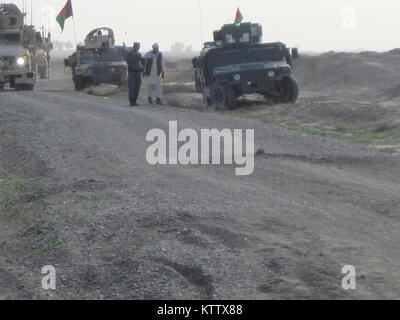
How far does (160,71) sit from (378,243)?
15546mm

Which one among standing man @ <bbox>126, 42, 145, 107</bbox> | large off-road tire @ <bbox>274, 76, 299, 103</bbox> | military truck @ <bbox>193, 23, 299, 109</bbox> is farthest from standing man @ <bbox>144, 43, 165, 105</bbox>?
large off-road tire @ <bbox>274, 76, 299, 103</bbox>

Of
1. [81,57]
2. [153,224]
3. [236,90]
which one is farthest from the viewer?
[81,57]

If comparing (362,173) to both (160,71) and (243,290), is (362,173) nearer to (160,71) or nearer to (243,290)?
(243,290)

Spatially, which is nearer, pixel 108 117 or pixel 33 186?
pixel 33 186

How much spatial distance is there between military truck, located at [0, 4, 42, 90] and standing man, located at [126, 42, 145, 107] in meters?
9.14

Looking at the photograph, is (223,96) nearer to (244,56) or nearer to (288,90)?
(244,56)

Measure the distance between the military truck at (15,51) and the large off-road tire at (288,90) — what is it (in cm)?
1063

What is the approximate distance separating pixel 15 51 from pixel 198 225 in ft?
75.9

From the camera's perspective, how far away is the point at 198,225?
23.1 ft

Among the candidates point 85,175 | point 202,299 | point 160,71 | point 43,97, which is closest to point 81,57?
point 43,97

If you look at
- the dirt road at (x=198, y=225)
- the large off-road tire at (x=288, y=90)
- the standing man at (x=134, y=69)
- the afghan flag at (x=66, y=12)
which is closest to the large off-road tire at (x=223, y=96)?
the large off-road tire at (x=288, y=90)

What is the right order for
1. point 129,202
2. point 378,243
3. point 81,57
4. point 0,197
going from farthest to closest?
point 81,57, point 0,197, point 129,202, point 378,243

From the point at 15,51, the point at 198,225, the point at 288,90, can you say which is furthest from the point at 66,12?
the point at 198,225

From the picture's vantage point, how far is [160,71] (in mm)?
21641
